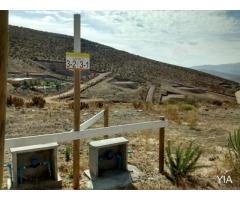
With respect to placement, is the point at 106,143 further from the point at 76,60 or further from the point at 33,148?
the point at 76,60

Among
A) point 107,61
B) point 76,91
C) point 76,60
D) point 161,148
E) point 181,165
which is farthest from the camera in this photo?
point 107,61

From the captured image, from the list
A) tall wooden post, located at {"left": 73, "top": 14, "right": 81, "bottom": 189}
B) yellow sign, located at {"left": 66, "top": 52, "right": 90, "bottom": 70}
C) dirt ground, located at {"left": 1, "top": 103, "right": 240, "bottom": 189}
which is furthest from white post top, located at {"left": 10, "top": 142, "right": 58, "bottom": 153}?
yellow sign, located at {"left": 66, "top": 52, "right": 90, "bottom": 70}

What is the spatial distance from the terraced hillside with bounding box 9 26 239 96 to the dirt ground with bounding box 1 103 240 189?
17.6 meters

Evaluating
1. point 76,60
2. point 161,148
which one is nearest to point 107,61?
point 161,148

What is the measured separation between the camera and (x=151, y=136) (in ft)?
24.2

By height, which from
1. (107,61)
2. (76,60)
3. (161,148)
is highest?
(107,61)

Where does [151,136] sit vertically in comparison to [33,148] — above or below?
below

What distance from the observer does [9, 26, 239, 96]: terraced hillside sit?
29.5 metres

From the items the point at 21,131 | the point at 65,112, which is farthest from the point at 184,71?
the point at 21,131

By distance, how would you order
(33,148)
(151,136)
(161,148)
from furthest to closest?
(151,136) → (161,148) → (33,148)

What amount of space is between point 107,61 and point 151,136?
87.3 ft

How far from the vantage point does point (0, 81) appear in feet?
7.85
